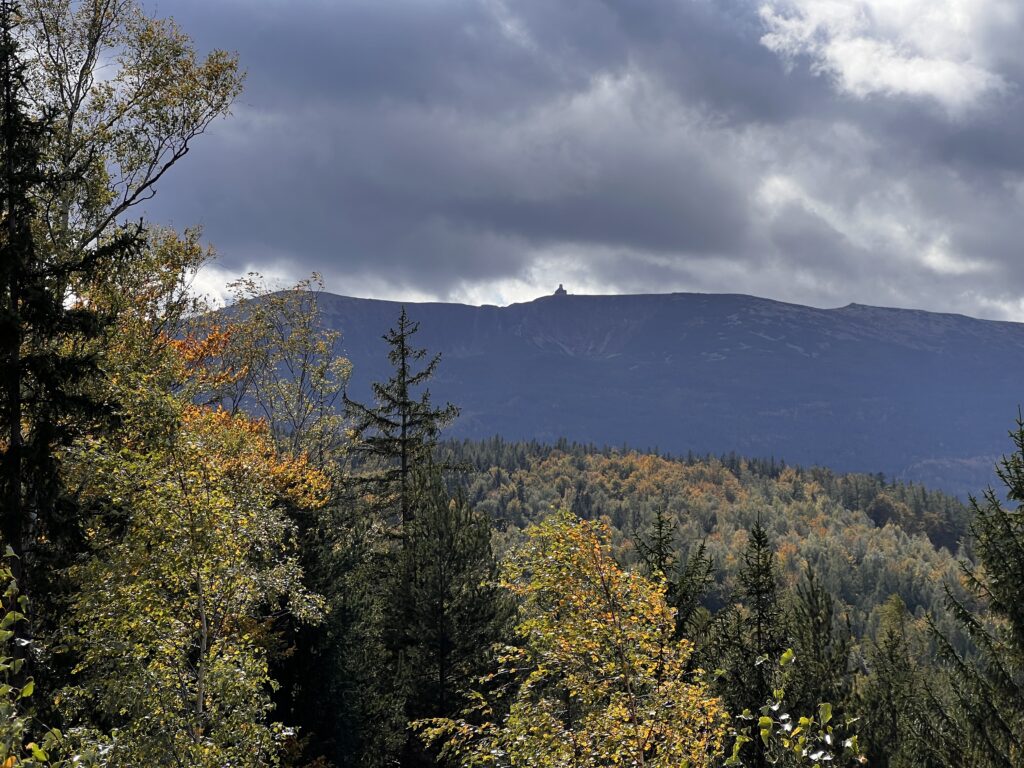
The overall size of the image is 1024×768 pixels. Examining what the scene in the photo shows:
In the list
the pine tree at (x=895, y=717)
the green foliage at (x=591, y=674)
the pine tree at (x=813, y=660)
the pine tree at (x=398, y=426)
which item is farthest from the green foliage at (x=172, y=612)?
the pine tree at (x=398, y=426)

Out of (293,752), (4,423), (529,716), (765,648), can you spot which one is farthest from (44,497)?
(765,648)

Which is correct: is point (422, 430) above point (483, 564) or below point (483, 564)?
above

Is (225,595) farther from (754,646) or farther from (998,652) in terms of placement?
(754,646)

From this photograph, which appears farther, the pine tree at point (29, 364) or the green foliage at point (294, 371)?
the green foliage at point (294, 371)

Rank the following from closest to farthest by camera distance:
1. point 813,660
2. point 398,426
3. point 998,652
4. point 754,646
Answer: point 998,652, point 754,646, point 813,660, point 398,426

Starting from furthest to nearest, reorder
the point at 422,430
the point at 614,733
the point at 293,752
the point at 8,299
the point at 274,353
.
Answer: the point at 274,353 < the point at 422,430 < the point at 293,752 < the point at 8,299 < the point at 614,733

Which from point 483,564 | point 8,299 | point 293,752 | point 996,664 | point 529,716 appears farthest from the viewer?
point 483,564

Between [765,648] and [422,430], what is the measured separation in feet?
64.6

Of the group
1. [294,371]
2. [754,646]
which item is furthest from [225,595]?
[294,371]

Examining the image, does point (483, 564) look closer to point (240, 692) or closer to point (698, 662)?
point (698, 662)

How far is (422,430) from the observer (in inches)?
1535

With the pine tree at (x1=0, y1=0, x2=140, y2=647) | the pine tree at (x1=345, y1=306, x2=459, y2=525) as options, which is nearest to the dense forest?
the pine tree at (x1=0, y1=0, x2=140, y2=647)

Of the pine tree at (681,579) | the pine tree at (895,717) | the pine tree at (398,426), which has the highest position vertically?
the pine tree at (398,426)

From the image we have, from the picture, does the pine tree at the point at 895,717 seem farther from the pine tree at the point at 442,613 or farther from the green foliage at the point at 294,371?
the green foliage at the point at 294,371
